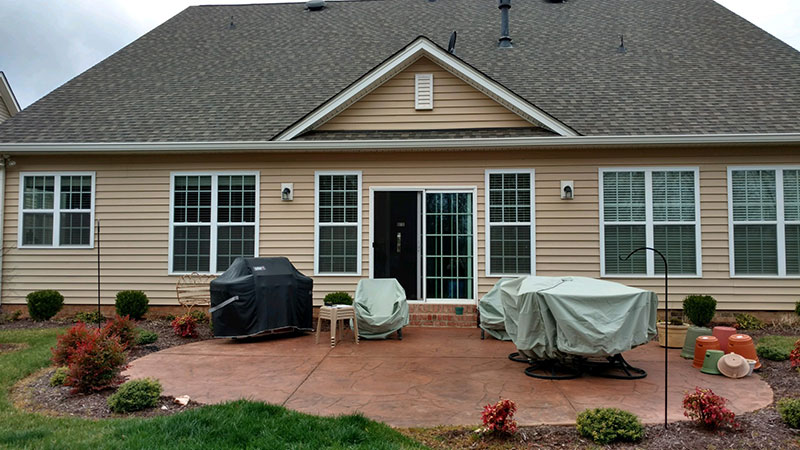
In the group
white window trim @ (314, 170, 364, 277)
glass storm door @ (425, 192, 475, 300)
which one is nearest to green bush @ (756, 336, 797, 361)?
glass storm door @ (425, 192, 475, 300)

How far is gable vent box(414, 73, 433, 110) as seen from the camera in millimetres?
9672

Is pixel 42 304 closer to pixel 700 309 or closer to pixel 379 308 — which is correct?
pixel 379 308

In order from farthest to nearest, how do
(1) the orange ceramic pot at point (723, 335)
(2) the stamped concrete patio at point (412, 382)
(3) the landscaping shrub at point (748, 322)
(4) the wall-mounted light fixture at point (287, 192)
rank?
1. (4) the wall-mounted light fixture at point (287, 192)
2. (3) the landscaping shrub at point (748, 322)
3. (1) the orange ceramic pot at point (723, 335)
4. (2) the stamped concrete patio at point (412, 382)

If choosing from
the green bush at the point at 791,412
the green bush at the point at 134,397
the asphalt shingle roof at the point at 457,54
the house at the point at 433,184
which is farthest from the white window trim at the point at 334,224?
the green bush at the point at 791,412

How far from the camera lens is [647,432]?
4.18 meters

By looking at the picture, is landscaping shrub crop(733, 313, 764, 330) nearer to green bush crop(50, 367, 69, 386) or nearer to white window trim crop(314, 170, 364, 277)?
white window trim crop(314, 170, 364, 277)

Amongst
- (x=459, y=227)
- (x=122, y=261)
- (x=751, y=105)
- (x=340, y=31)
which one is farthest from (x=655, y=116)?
(x=122, y=261)

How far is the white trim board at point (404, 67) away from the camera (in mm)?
9250

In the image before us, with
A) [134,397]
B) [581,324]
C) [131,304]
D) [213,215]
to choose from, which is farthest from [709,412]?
[131,304]

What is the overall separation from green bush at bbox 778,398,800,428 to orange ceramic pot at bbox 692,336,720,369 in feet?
6.79

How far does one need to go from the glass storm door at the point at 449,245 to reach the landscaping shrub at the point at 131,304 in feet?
15.8

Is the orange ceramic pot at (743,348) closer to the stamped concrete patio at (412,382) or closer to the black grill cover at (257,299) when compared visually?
the stamped concrete patio at (412,382)

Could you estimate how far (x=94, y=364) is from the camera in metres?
5.13

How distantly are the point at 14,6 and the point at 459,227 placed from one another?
23845 mm
